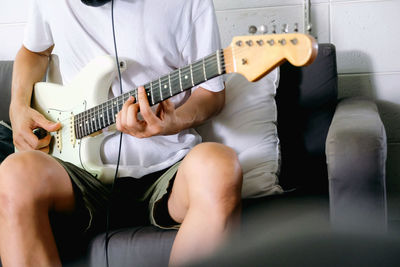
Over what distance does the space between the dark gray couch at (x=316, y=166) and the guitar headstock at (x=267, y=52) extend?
0.23 metres

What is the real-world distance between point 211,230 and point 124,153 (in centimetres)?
40

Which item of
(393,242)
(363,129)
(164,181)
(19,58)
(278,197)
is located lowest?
(278,197)

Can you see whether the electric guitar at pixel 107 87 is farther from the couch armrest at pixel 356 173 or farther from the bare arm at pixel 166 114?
the couch armrest at pixel 356 173

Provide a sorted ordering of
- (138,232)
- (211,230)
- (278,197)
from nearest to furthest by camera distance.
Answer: (211,230), (138,232), (278,197)

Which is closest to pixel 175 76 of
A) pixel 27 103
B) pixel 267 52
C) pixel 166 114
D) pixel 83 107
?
pixel 166 114

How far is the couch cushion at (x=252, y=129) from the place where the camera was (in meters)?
1.35

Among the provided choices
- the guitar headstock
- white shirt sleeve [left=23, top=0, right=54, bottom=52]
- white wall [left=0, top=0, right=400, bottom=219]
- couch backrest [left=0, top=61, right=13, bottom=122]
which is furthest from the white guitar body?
white wall [left=0, top=0, right=400, bottom=219]

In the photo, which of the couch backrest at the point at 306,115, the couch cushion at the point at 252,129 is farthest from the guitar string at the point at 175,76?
the couch backrest at the point at 306,115

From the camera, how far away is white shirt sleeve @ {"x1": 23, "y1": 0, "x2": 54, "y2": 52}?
147cm

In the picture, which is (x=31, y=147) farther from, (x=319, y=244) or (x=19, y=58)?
(x=319, y=244)

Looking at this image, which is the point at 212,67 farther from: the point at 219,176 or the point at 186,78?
the point at 219,176

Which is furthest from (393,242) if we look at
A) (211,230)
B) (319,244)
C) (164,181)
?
(164,181)

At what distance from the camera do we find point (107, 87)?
1.33m

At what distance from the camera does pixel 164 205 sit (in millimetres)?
1209
